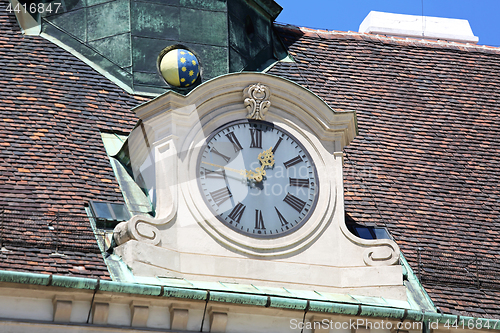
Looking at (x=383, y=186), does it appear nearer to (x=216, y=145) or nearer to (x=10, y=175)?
(x=216, y=145)

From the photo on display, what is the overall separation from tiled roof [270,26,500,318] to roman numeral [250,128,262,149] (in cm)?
191

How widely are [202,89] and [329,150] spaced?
6.40 ft

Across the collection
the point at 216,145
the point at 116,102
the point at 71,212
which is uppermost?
the point at 116,102

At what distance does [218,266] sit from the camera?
554 inches

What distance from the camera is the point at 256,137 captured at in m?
15.1

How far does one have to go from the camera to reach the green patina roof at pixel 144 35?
1762cm

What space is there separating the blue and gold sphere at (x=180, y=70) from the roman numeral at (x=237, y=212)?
331 centimetres

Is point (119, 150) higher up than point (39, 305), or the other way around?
point (119, 150)

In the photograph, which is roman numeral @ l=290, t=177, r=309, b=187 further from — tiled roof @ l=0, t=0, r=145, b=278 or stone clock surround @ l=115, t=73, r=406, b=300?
tiled roof @ l=0, t=0, r=145, b=278

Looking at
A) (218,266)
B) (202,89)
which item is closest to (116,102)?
(202,89)

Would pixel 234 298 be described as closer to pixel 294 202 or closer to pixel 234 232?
pixel 234 232

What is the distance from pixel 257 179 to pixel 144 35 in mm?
4174

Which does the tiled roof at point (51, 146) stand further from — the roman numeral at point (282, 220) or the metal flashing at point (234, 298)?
the roman numeral at point (282, 220)

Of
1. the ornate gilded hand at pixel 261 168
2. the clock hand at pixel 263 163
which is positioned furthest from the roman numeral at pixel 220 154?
the clock hand at pixel 263 163
